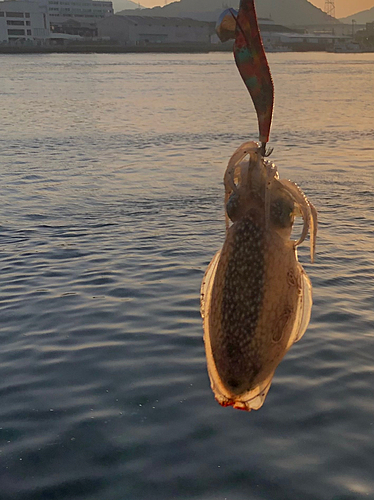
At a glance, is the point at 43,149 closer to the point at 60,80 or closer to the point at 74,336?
the point at 74,336

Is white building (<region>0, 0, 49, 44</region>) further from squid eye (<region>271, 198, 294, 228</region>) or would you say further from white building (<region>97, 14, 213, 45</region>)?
squid eye (<region>271, 198, 294, 228</region>)

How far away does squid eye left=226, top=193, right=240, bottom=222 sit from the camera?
6.13ft

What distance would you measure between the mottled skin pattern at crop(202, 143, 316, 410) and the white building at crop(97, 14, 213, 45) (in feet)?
601

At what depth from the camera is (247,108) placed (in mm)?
41156

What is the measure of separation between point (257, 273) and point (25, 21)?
189 m

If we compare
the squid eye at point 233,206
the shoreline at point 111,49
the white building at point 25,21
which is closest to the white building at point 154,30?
the shoreline at point 111,49

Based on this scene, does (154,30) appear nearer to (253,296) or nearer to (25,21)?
(25,21)

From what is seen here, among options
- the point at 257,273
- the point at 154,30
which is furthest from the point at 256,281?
the point at 154,30

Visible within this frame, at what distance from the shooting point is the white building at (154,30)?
178 metres

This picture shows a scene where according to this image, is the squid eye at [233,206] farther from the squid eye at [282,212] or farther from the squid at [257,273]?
the squid eye at [282,212]

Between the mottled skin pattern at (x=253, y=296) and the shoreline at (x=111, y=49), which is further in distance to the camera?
the shoreline at (x=111, y=49)

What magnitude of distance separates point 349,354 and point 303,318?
5.71m

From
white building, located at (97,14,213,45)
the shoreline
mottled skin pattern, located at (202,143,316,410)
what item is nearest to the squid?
mottled skin pattern, located at (202,143,316,410)

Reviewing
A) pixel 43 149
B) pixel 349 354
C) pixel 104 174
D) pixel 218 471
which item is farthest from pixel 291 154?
pixel 218 471
